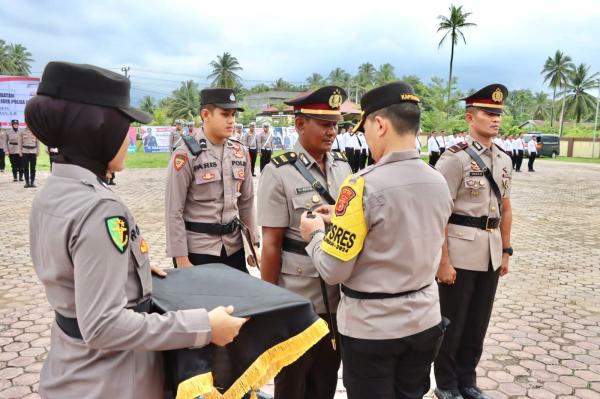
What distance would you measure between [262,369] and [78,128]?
0.96 meters

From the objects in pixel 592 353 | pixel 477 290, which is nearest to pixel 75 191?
pixel 477 290

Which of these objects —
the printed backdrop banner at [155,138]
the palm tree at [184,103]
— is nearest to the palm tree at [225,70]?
the palm tree at [184,103]

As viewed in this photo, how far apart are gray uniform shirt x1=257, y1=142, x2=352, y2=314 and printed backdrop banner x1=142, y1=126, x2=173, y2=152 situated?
28.8 metres

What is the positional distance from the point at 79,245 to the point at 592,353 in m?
4.23

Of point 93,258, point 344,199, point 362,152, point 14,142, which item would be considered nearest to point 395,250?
point 344,199

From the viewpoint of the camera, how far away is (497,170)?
10.5 ft

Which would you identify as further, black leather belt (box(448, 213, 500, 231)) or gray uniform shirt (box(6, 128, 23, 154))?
gray uniform shirt (box(6, 128, 23, 154))

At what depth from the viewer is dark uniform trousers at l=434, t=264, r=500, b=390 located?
10.2 ft

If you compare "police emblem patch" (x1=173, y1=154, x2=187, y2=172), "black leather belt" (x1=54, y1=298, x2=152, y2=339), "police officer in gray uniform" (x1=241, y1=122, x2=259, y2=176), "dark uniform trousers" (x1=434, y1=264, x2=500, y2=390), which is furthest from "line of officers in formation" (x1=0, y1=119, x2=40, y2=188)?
"black leather belt" (x1=54, y1=298, x2=152, y2=339)

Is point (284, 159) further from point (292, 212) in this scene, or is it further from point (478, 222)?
point (478, 222)

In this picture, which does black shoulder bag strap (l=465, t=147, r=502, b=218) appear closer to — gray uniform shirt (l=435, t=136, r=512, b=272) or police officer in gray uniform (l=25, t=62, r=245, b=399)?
gray uniform shirt (l=435, t=136, r=512, b=272)

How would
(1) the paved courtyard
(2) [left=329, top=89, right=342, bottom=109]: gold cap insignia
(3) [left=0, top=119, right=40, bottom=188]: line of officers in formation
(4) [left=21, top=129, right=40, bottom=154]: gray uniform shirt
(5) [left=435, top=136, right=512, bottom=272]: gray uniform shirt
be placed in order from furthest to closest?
(3) [left=0, top=119, right=40, bottom=188]: line of officers in formation, (4) [left=21, top=129, right=40, bottom=154]: gray uniform shirt, (1) the paved courtyard, (5) [left=435, top=136, right=512, bottom=272]: gray uniform shirt, (2) [left=329, top=89, right=342, bottom=109]: gold cap insignia

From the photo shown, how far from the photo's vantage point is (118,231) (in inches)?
51.4

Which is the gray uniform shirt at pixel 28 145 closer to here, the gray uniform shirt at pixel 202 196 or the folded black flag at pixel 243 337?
the gray uniform shirt at pixel 202 196
